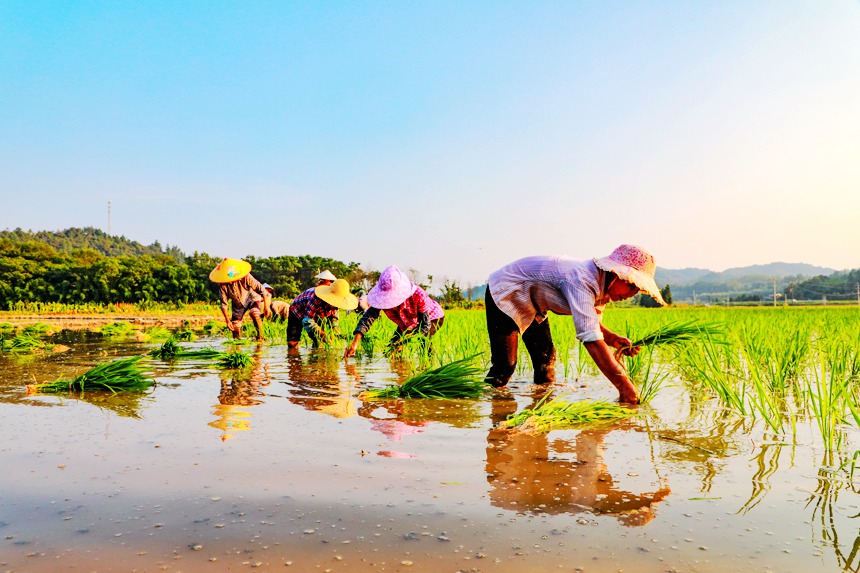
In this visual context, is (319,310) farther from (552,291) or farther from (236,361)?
(552,291)

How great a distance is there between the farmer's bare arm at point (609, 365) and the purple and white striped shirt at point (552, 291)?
0.05 meters

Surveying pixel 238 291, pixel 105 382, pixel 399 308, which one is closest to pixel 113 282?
pixel 238 291

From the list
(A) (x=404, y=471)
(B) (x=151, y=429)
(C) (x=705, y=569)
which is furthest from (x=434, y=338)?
(C) (x=705, y=569)

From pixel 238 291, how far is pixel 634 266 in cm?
658

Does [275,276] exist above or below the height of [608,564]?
above

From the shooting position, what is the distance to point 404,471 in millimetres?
2367

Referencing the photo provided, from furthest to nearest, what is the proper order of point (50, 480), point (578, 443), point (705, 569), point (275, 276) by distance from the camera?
point (275, 276) < point (578, 443) < point (50, 480) < point (705, 569)

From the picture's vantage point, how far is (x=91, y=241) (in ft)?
243

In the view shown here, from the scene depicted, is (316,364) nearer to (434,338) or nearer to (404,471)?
(434,338)

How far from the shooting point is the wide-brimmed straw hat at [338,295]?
22.8 ft

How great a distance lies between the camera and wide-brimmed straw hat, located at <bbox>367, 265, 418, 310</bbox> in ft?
17.6

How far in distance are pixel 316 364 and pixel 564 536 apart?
4346mm

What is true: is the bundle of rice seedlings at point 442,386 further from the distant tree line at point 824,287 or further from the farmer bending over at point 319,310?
the distant tree line at point 824,287

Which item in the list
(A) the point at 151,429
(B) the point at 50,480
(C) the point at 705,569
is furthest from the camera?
(A) the point at 151,429
